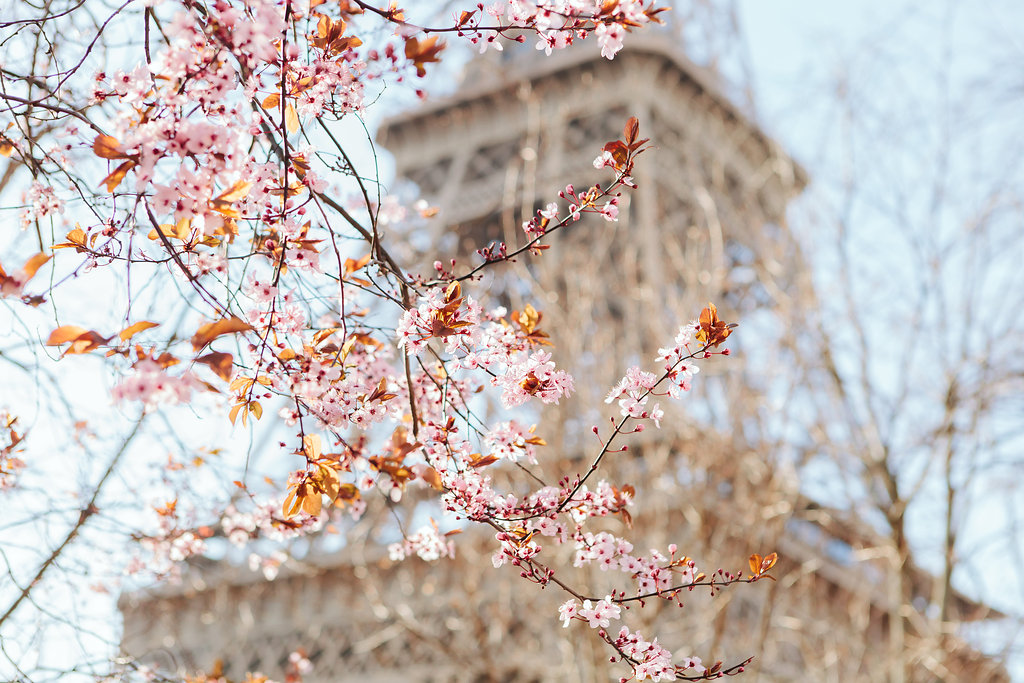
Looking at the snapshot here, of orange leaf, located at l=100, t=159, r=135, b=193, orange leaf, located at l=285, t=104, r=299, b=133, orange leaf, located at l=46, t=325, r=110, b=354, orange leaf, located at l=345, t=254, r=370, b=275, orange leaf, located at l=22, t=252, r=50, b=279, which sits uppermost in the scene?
orange leaf, located at l=285, t=104, r=299, b=133

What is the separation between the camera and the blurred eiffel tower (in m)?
6.10

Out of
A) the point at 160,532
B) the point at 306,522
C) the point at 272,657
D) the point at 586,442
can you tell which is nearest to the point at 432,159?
the point at 272,657

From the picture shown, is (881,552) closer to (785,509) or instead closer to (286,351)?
(785,509)

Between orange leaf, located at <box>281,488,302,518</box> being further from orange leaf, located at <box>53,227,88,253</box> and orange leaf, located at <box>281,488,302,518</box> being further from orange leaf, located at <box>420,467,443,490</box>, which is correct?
orange leaf, located at <box>53,227,88,253</box>

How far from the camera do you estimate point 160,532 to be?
3795 millimetres

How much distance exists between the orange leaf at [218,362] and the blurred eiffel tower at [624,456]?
149cm

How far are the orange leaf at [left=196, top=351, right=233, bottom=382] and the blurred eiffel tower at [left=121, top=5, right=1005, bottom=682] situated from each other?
1.49 meters

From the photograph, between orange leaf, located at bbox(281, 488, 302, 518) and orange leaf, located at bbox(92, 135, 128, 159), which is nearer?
orange leaf, located at bbox(92, 135, 128, 159)

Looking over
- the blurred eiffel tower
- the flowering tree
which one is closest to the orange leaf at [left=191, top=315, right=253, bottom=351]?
the flowering tree

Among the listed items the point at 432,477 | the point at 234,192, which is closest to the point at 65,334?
the point at 234,192

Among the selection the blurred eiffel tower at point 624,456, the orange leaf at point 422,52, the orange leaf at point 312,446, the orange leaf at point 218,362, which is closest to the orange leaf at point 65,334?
the orange leaf at point 218,362

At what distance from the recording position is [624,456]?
6.58 metres

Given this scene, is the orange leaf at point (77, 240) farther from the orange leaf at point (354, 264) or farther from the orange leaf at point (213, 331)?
the orange leaf at point (213, 331)

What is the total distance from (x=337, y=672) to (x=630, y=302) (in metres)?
6.15
